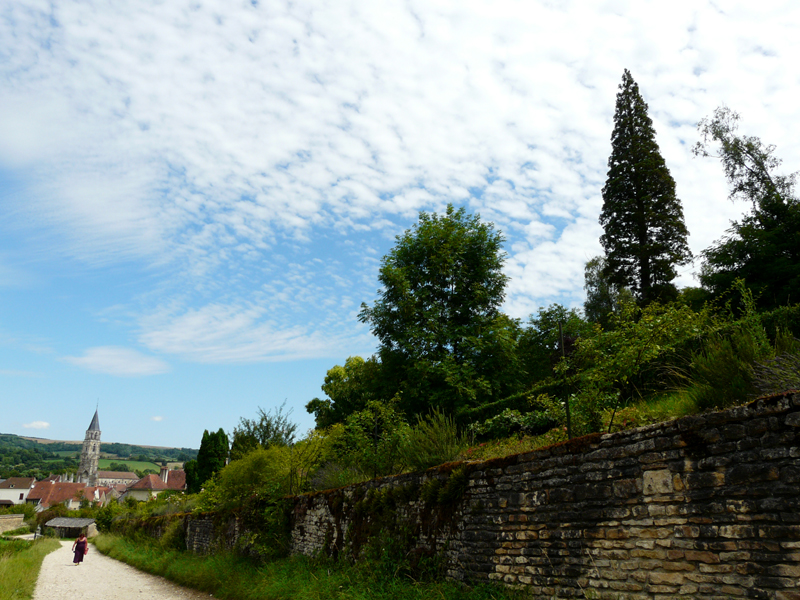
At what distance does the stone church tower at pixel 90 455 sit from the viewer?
130125 millimetres

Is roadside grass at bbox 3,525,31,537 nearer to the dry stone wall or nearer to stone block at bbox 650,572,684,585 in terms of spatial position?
the dry stone wall

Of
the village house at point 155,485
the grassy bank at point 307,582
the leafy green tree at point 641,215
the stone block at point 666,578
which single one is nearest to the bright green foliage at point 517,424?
the grassy bank at point 307,582

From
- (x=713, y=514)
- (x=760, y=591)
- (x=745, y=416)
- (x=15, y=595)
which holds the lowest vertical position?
(x=15, y=595)

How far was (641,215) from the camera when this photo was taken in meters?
23.3

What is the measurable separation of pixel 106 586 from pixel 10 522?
2241 inches

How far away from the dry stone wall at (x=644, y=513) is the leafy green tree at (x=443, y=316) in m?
9.27

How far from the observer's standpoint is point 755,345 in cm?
547

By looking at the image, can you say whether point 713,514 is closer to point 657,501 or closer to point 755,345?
point 657,501

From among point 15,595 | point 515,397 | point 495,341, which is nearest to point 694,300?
point 495,341

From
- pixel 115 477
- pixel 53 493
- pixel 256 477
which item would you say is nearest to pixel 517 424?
pixel 256 477

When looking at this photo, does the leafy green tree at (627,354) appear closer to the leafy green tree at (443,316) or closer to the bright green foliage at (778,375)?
the bright green foliage at (778,375)

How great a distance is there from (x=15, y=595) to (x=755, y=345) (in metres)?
16.0

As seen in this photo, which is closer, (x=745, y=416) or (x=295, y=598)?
(x=745, y=416)

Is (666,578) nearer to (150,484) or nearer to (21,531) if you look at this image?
(21,531)
